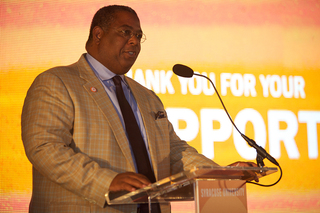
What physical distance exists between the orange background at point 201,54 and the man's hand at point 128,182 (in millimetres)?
1866

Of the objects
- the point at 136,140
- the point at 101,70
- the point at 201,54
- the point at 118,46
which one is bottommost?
the point at 136,140

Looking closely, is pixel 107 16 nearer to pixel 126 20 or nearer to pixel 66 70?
pixel 126 20

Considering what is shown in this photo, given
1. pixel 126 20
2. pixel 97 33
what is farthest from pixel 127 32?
pixel 97 33

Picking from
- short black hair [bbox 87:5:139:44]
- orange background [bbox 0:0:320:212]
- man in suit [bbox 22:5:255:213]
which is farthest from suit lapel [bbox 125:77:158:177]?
orange background [bbox 0:0:320:212]

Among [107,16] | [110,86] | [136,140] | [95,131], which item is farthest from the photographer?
[107,16]

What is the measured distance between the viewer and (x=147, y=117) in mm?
2162

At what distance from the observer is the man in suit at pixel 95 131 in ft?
5.27

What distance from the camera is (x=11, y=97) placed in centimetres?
318

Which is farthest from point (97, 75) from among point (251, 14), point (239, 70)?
point (251, 14)

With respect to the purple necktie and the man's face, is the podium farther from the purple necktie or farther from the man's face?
the man's face

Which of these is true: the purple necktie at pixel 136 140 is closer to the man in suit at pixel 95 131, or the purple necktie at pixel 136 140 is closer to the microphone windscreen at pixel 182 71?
the man in suit at pixel 95 131

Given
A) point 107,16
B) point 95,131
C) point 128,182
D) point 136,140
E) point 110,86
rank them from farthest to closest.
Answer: point 107,16 < point 110,86 < point 136,140 < point 95,131 < point 128,182

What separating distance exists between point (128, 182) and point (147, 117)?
752 mm

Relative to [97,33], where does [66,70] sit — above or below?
below
